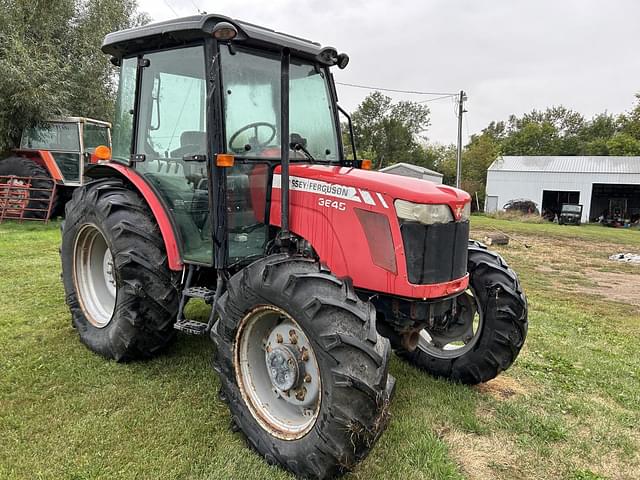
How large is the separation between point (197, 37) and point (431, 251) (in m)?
1.97

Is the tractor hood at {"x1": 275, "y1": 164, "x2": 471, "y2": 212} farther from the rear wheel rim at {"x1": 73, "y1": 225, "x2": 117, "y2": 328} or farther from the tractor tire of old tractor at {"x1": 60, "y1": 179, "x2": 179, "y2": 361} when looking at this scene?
the rear wheel rim at {"x1": 73, "y1": 225, "x2": 117, "y2": 328}

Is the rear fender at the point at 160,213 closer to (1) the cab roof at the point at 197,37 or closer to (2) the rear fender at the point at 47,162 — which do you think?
(1) the cab roof at the point at 197,37

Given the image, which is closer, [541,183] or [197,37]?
[197,37]

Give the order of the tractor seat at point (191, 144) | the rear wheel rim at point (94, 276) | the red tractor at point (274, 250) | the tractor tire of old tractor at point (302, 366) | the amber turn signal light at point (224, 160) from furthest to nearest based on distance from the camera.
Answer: the rear wheel rim at point (94, 276), the tractor seat at point (191, 144), the amber turn signal light at point (224, 160), the red tractor at point (274, 250), the tractor tire of old tractor at point (302, 366)

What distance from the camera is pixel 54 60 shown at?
42.6 feet

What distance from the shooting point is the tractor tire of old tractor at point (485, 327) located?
344 cm

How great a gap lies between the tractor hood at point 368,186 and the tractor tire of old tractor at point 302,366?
0.49 metres

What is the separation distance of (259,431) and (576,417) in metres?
2.18

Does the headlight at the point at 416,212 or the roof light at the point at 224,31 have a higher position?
the roof light at the point at 224,31

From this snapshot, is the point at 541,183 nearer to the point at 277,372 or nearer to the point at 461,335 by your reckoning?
the point at 461,335

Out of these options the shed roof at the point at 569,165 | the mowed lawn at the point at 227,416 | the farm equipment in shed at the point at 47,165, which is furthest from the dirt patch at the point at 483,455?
the shed roof at the point at 569,165

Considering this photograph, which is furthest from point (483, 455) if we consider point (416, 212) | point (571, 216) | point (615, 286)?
point (571, 216)

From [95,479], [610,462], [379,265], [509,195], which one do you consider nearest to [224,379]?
[95,479]

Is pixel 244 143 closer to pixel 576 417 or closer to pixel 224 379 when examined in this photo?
pixel 224 379
